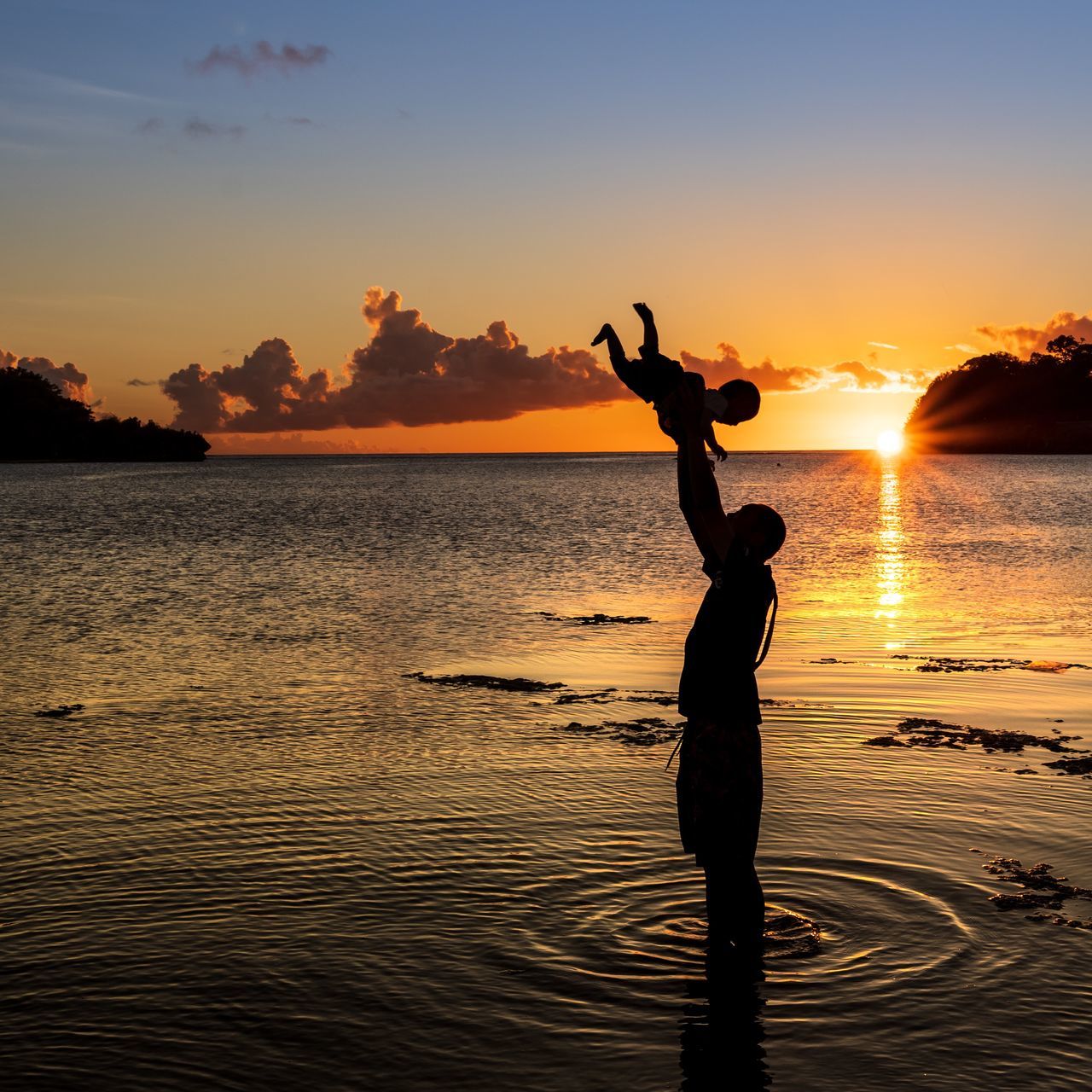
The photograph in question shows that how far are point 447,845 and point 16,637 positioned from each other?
46.2 ft

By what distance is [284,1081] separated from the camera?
5.20 m

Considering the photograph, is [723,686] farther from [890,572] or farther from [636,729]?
[890,572]

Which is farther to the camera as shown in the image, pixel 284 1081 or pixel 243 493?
pixel 243 493

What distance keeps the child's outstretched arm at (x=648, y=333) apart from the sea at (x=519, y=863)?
2978 millimetres

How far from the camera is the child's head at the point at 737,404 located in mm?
5152

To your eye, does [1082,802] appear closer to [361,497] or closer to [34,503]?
[34,503]

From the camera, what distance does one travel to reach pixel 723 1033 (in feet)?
18.1

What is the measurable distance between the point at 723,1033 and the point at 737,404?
9.01ft

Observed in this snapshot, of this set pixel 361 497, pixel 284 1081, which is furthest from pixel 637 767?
pixel 361 497

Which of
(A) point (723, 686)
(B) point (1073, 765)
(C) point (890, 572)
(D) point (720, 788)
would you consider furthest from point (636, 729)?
(C) point (890, 572)

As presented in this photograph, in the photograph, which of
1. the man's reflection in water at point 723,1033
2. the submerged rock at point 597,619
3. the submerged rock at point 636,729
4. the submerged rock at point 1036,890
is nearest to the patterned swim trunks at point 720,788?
the man's reflection in water at point 723,1033

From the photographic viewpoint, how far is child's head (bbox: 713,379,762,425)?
5.15 meters

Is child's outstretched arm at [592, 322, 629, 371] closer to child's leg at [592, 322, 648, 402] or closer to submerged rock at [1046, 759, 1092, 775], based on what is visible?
child's leg at [592, 322, 648, 402]

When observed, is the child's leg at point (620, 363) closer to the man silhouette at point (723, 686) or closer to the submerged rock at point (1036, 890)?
the man silhouette at point (723, 686)
